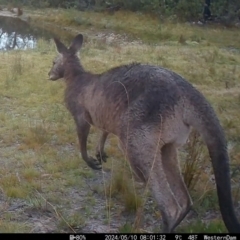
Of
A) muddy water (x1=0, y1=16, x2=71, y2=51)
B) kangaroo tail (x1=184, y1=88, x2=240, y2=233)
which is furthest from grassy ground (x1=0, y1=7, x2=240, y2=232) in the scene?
muddy water (x1=0, y1=16, x2=71, y2=51)

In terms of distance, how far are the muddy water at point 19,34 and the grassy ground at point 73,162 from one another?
333 centimetres

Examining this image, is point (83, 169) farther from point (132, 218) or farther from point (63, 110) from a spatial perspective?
point (63, 110)

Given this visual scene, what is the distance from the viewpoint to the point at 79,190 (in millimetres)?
5613

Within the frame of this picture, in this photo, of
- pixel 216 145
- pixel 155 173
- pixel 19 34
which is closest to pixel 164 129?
pixel 155 173

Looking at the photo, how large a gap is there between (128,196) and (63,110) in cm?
357

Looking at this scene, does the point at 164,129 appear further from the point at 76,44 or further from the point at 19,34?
the point at 19,34

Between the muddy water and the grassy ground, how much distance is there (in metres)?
3.33

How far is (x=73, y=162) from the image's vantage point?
6.30m

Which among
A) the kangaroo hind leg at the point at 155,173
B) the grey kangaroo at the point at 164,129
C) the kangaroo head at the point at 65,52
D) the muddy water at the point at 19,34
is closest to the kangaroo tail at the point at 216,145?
the grey kangaroo at the point at 164,129

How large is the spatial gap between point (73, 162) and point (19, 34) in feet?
45.1

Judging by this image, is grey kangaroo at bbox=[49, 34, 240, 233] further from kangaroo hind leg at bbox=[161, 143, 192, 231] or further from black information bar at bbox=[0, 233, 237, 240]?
black information bar at bbox=[0, 233, 237, 240]

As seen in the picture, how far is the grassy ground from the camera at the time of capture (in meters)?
4.86

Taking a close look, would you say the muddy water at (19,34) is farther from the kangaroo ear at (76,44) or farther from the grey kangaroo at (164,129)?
the grey kangaroo at (164,129)

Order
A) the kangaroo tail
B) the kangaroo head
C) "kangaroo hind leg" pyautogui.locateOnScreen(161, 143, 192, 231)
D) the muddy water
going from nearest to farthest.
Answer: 1. the kangaroo tail
2. "kangaroo hind leg" pyautogui.locateOnScreen(161, 143, 192, 231)
3. the kangaroo head
4. the muddy water
